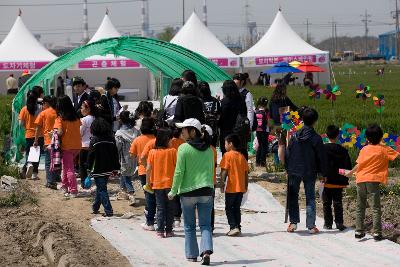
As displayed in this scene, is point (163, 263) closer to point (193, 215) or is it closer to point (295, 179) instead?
point (193, 215)

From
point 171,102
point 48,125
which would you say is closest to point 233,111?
point 171,102

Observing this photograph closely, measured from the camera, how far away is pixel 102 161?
1238 cm

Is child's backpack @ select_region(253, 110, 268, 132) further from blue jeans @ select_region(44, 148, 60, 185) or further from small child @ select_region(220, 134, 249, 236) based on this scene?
small child @ select_region(220, 134, 249, 236)

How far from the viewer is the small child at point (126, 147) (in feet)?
45.1

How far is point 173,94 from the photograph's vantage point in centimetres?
1262

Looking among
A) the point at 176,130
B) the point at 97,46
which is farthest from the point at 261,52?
the point at 176,130

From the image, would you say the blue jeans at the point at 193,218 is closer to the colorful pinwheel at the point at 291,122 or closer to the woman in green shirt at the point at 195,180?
the woman in green shirt at the point at 195,180

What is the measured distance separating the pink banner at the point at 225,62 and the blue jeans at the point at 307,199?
33679mm

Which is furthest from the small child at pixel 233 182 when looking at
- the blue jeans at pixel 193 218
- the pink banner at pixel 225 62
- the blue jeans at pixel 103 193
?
the pink banner at pixel 225 62

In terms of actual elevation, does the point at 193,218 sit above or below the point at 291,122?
below

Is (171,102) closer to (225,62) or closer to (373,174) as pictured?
(373,174)

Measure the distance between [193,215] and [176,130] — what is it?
2.14 metres

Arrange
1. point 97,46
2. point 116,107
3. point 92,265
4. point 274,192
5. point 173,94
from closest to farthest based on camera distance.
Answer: point 92,265
point 173,94
point 274,192
point 116,107
point 97,46

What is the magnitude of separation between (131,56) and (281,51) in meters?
26.5
